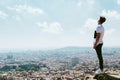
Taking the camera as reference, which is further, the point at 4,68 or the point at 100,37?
the point at 4,68

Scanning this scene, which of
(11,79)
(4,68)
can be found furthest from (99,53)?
(4,68)

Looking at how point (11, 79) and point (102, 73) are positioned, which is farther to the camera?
point (11, 79)

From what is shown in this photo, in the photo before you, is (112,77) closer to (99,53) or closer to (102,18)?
(99,53)

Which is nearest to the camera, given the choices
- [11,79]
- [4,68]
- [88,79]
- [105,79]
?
[105,79]

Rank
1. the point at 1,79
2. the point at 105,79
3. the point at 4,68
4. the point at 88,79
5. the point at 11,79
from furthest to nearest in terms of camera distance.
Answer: the point at 4,68 < the point at 11,79 < the point at 1,79 < the point at 88,79 < the point at 105,79

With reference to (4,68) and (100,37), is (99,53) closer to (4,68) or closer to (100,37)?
(100,37)

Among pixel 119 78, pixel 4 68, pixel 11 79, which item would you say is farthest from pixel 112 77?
pixel 4 68

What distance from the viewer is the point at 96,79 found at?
12.1 m

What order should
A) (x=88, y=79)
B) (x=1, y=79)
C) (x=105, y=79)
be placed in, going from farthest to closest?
1. (x=1, y=79)
2. (x=88, y=79)
3. (x=105, y=79)

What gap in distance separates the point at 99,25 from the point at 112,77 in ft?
7.08

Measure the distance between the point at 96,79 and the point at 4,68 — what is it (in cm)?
15027

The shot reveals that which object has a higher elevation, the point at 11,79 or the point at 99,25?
the point at 99,25

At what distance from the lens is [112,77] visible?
11.7 meters

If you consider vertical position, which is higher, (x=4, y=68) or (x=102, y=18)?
(x=102, y=18)
